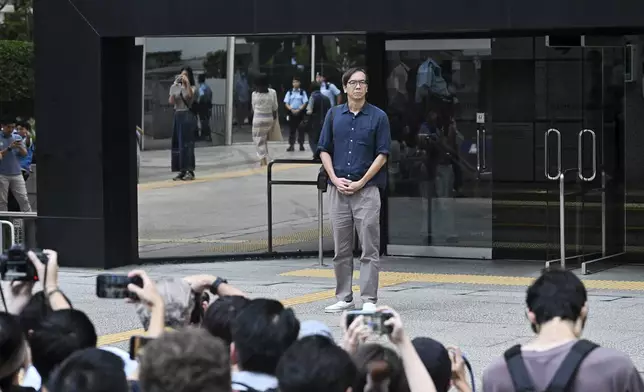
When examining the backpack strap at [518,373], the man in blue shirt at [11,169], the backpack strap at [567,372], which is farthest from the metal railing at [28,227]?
the backpack strap at [567,372]

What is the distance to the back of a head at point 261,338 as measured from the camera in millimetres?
4328

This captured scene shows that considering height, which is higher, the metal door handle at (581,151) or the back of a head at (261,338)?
the metal door handle at (581,151)

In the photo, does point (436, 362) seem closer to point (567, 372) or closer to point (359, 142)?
point (567, 372)

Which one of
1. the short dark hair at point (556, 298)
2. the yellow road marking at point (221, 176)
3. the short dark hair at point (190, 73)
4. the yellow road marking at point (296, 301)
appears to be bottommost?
the yellow road marking at point (296, 301)

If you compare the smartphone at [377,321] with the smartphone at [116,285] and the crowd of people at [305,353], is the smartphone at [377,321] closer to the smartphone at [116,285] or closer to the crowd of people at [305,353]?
the crowd of people at [305,353]

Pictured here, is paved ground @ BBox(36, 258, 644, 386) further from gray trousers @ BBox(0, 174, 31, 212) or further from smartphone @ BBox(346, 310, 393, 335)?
gray trousers @ BBox(0, 174, 31, 212)

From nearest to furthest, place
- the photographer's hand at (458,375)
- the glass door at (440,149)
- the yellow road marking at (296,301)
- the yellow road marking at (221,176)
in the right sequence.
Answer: the photographer's hand at (458,375), the yellow road marking at (296,301), the glass door at (440,149), the yellow road marking at (221,176)

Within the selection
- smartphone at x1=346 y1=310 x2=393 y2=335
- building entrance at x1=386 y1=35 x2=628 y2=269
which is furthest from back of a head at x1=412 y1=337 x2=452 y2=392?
building entrance at x1=386 y1=35 x2=628 y2=269

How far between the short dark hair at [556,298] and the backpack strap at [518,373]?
0.26 metres

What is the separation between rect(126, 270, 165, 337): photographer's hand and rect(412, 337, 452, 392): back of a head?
0.93m

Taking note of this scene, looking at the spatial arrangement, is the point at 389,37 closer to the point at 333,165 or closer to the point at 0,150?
the point at 333,165

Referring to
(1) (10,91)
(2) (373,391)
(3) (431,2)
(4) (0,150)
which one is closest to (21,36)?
(1) (10,91)

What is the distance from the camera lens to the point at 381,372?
4398 millimetres

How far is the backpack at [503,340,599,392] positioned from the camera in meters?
4.20
